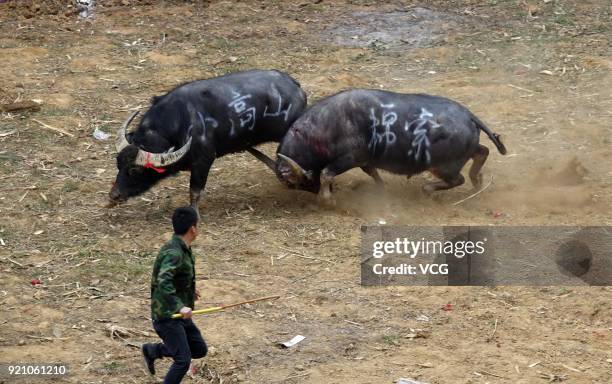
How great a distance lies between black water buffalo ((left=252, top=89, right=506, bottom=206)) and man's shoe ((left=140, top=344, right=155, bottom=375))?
3787mm

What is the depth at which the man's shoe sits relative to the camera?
297 inches

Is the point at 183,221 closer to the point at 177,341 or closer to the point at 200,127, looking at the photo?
the point at 177,341

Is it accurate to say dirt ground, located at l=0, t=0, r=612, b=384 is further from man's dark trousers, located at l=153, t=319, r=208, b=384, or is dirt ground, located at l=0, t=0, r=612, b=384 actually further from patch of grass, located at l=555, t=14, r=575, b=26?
man's dark trousers, located at l=153, t=319, r=208, b=384

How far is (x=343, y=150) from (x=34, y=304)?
3.68 m

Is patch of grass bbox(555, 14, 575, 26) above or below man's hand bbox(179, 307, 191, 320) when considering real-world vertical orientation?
below

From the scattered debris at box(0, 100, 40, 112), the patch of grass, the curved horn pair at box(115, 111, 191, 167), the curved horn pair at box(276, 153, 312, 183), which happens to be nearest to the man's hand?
the curved horn pair at box(115, 111, 191, 167)

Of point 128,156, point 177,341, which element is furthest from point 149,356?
point 128,156

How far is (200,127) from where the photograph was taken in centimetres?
1096

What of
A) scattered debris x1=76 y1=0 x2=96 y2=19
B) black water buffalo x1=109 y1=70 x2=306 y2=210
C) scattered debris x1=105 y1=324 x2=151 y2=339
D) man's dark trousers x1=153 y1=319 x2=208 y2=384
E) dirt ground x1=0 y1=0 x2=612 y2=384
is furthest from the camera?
scattered debris x1=76 y1=0 x2=96 y2=19

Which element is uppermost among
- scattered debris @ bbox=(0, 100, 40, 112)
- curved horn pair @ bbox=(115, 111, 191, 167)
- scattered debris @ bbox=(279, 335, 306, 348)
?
curved horn pair @ bbox=(115, 111, 191, 167)

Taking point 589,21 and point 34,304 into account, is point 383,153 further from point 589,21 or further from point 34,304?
point 589,21

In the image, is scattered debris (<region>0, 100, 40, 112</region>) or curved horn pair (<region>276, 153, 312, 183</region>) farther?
scattered debris (<region>0, 100, 40, 112</region>)

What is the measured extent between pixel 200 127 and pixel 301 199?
1.41 metres

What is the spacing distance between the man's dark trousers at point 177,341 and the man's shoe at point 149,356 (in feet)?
0.68
